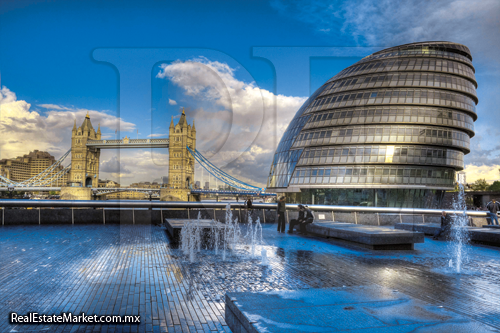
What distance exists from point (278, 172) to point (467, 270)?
40.2 meters

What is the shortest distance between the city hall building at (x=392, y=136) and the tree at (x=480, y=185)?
7082 cm

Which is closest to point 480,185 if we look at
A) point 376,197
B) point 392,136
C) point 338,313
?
point 392,136

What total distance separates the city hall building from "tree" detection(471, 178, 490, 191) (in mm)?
70819

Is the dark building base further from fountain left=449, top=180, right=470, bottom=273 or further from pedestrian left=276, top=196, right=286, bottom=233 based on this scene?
pedestrian left=276, top=196, right=286, bottom=233

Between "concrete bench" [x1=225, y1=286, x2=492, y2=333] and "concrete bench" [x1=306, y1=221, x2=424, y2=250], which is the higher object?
"concrete bench" [x1=225, y1=286, x2=492, y2=333]

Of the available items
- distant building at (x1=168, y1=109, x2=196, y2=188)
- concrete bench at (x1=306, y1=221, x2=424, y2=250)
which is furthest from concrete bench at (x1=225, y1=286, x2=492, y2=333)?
distant building at (x1=168, y1=109, x2=196, y2=188)

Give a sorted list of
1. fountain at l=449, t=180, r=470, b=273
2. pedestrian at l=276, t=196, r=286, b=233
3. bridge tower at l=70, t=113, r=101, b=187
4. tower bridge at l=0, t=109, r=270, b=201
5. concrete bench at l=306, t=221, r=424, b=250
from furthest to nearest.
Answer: bridge tower at l=70, t=113, r=101, b=187, tower bridge at l=0, t=109, r=270, b=201, pedestrian at l=276, t=196, r=286, b=233, concrete bench at l=306, t=221, r=424, b=250, fountain at l=449, t=180, r=470, b=273

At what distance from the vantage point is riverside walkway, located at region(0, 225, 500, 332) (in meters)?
5.02

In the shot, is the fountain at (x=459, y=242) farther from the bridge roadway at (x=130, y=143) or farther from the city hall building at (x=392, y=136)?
the bridge roadway at (x=130, y=143)

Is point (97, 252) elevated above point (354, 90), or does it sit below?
below

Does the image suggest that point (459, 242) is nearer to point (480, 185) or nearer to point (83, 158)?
point (83, 158)

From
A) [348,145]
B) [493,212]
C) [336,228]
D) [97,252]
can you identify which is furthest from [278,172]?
[97,252]

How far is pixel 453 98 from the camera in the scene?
1698 inches

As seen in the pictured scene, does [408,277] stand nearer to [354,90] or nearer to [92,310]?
[92,310]
